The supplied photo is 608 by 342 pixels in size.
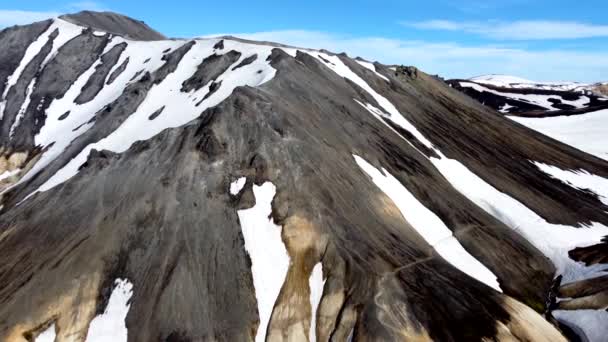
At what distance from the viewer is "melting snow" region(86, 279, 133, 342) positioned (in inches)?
1196

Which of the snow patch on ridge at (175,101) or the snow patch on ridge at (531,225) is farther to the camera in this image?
the snow patch on ridge at (175,101)

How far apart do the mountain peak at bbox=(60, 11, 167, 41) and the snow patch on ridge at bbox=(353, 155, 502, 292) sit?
257ft

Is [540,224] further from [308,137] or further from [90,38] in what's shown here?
[90,38]

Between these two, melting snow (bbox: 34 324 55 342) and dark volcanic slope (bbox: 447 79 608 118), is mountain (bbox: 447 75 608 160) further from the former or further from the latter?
melting snow (bbox: 34 324 55 342)

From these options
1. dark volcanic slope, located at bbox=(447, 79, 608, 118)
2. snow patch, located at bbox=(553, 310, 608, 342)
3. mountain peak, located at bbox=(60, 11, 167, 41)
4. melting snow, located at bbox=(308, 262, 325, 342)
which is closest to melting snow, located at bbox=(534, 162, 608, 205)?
snow patch, located at bbox=(553, 310, 608, 342)

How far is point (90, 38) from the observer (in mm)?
89562

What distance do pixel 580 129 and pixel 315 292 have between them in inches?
3921

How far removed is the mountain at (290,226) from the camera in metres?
31.3

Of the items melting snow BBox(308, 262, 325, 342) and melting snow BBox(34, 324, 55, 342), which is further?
melting snow BBox(308, 262, 325, 342)

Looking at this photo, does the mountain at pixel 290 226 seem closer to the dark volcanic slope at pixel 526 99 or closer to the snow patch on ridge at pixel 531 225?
the snow patch on ridge at pixel 531 225

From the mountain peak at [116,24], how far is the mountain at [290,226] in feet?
179

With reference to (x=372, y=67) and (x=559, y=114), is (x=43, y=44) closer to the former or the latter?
(x=372, y=67)

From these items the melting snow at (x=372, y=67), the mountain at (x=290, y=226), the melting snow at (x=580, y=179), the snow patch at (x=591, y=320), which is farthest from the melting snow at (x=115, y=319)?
the melting snow at (x=580, y=179)

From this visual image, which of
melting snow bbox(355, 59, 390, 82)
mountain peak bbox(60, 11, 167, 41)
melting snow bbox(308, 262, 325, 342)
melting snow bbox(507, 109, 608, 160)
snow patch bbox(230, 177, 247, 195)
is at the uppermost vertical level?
mountain peak bbox(60, 11, 167, 41)
